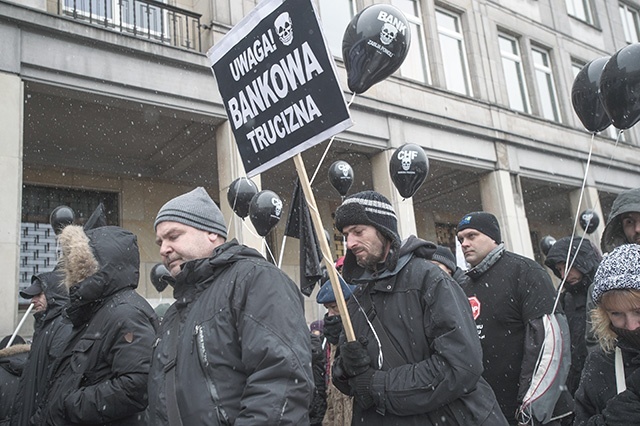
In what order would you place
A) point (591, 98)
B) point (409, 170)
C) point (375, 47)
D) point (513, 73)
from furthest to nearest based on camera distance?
point (513, 73) → point (409, 170) → point (591, 98) → point (375, 47)

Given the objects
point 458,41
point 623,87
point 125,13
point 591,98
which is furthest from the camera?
point 458,41

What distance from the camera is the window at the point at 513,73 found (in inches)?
640

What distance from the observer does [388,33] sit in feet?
12.7

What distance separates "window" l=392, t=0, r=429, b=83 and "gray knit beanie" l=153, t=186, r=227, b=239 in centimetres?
1162

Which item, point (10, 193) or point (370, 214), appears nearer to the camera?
point (370, 214)

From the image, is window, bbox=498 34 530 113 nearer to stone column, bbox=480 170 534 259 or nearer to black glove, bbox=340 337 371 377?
stone column, bbox=480 170 534 259

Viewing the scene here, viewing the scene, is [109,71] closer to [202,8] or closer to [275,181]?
[202,8]

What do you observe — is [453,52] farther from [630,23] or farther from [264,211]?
[630,23]

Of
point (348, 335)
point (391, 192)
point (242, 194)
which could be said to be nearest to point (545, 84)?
point (391, 192)

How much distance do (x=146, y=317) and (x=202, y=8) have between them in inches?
335

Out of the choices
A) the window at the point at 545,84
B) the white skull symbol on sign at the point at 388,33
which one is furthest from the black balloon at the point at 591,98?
the window at the point at 545,84

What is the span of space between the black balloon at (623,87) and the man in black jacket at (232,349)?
266 cm

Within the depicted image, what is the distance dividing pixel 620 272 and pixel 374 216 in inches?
40.8

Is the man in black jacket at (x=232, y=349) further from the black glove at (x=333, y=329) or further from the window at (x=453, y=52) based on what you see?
the window at (x=453, y=52)
